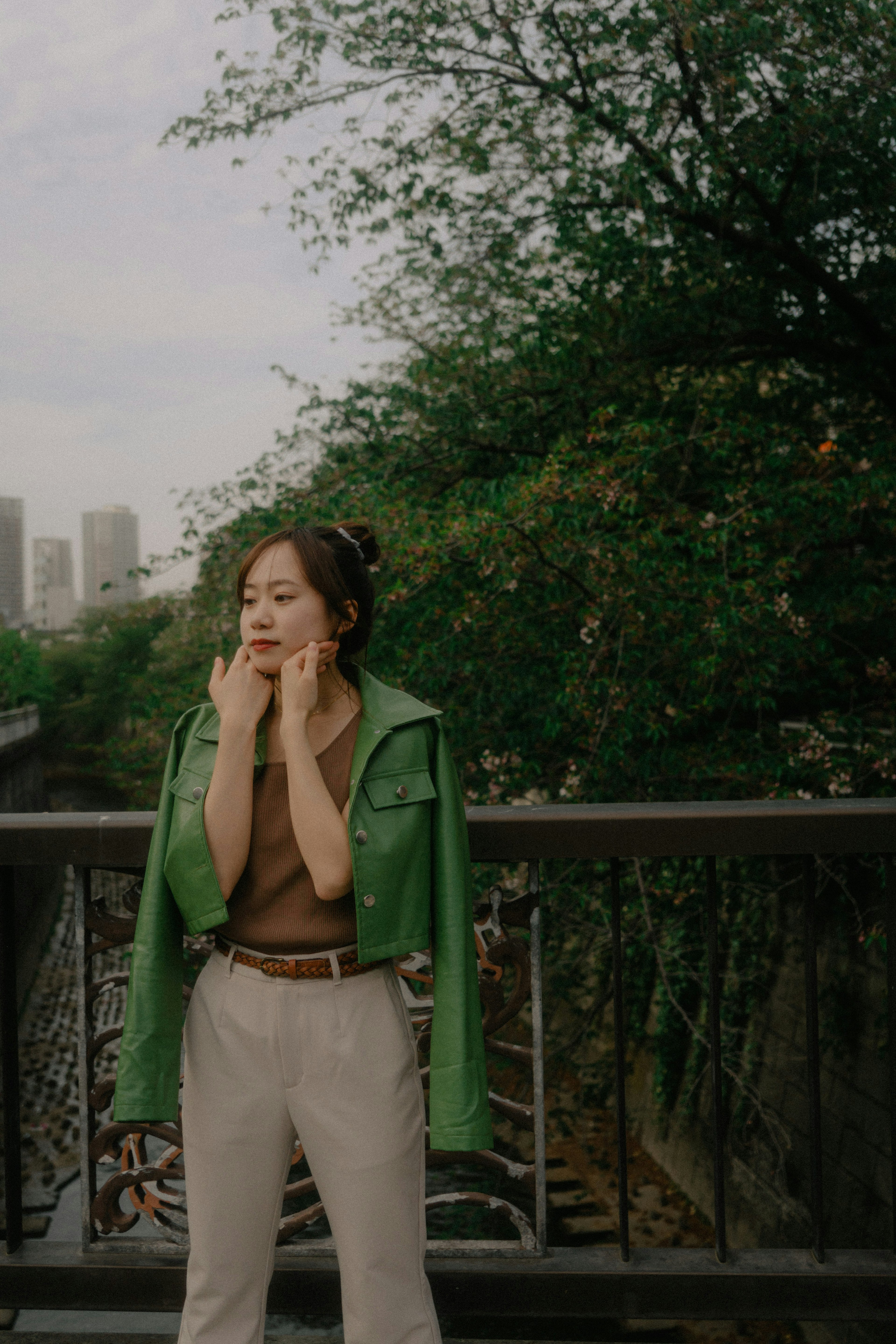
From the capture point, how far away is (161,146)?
6.37 meters

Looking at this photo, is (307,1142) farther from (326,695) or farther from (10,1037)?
(10,1037)

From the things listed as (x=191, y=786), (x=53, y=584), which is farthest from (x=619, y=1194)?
(x=53, y=584)

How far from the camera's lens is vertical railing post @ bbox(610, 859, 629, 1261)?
2096 mm

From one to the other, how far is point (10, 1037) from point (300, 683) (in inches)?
47.0

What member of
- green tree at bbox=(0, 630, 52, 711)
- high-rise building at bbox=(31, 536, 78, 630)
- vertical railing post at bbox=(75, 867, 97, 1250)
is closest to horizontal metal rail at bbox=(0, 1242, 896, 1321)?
vertical railing post at bbox=(75, 867, 97, 1250)

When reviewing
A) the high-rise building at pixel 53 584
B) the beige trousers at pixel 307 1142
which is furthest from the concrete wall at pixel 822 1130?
the high-rise building at pixel 53 584

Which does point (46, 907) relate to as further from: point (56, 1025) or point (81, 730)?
point (81, 730)

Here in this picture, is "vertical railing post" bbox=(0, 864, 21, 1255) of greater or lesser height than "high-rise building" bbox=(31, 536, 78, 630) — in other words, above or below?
below

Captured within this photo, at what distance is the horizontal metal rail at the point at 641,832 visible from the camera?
2.09 metres

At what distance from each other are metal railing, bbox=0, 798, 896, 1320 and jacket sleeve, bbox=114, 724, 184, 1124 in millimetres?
304

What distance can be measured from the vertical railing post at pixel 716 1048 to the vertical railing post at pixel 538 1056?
35 cm

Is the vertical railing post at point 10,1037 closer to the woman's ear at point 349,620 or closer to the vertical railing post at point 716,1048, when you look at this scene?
the woman's ear at point 349,620

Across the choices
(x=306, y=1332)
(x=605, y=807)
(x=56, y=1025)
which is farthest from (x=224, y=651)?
(x=56, y=1025)

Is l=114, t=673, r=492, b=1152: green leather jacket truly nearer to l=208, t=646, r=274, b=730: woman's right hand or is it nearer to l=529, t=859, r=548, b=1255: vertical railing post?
l=208, t=646, r=274, b=730: woman's right hand
